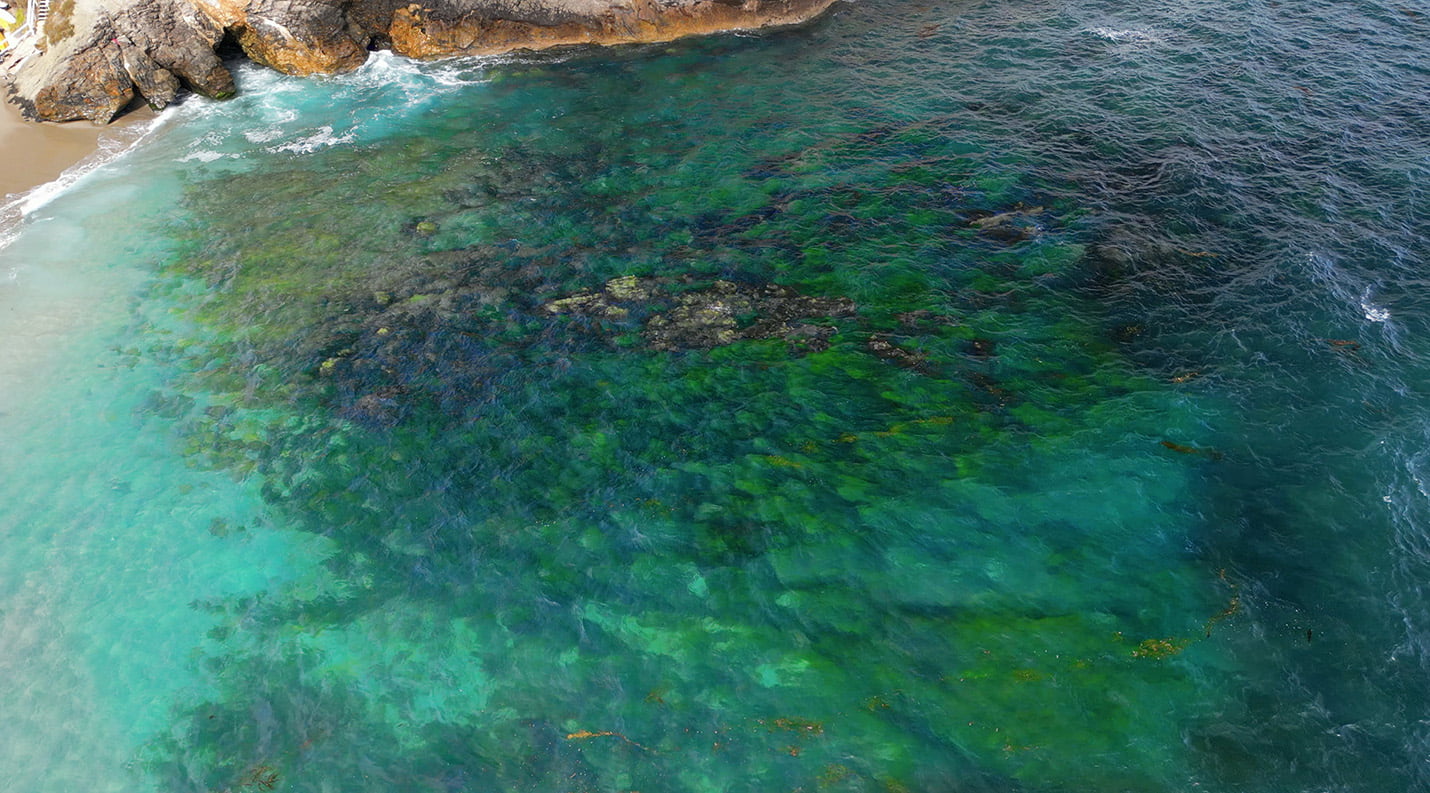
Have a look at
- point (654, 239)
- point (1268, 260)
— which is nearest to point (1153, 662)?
point (1268, 260)

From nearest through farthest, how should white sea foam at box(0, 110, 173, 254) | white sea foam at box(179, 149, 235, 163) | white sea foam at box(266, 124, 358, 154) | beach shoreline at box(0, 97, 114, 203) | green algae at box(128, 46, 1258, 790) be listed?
green algae at box(128, 46, 1258, 790) → white sea foam at box(0, 110, 173, 254) → beach shoreline at box(0, 97, 114, 203) → white sea foam at box(179, 149, 235, 163) → white sea foam at box(266, 124, 358, 154)

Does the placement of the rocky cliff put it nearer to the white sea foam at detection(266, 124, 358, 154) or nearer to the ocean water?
the ocean water

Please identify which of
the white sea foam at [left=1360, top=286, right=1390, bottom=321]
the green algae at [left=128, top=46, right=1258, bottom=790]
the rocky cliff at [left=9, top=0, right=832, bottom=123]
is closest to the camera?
the green algae at [left=128, top=46, right=1258, bottom=790]

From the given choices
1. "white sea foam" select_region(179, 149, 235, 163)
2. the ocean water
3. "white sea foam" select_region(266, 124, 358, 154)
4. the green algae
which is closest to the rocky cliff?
the ocean water

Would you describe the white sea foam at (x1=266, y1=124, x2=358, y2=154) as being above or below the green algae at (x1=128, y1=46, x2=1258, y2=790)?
above

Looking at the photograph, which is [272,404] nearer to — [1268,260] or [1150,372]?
[1150,372]

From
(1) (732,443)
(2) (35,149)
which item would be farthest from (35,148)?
(1) (732,443)
